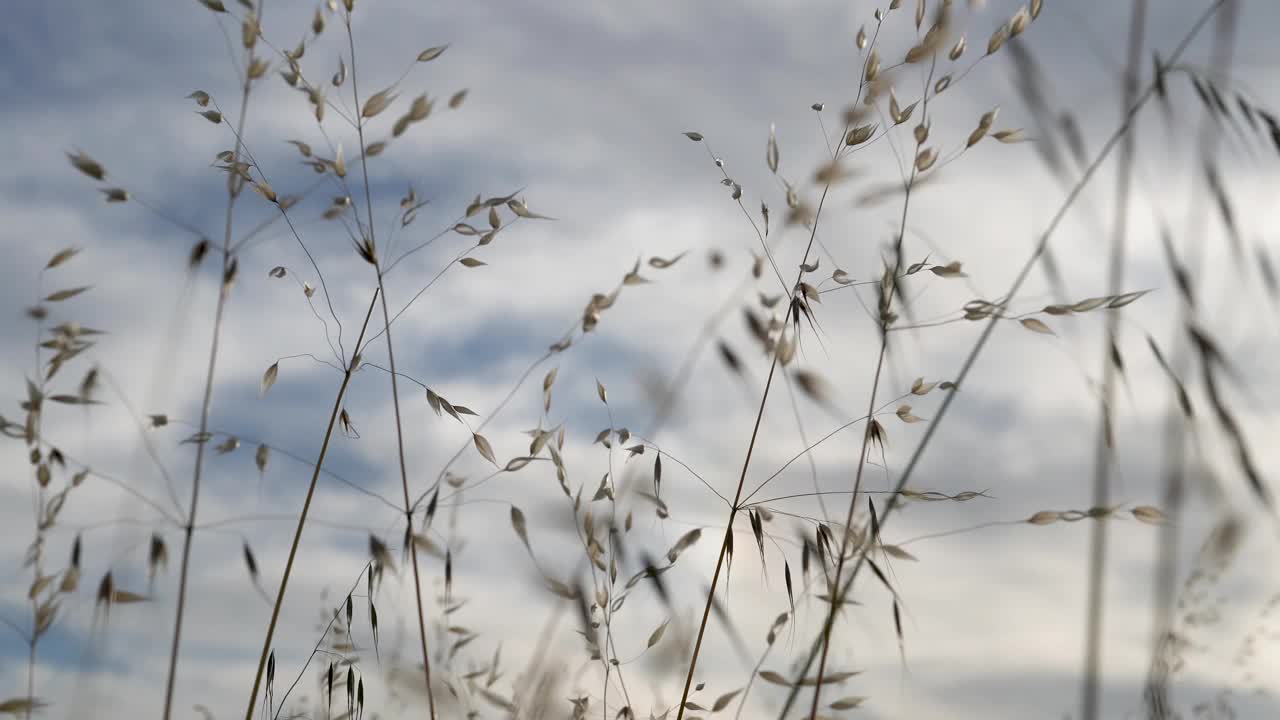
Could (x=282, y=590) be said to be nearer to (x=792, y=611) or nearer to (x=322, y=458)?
(x=322, y=458)

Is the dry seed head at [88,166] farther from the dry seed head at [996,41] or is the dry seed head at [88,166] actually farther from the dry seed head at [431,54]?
the dry seed head at [996,41]

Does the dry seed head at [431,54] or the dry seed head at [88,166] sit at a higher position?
the dry seed head at [431,54]

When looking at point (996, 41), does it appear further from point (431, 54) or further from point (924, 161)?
point (431, 54)

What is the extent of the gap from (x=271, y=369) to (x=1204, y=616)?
2538 mm

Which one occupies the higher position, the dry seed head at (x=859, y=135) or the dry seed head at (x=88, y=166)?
the dry seed head at (x=859, y=135)

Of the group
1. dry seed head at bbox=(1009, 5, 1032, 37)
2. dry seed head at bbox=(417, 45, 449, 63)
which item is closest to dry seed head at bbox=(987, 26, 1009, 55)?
dry seed head at bbox=(1009, 5, 1032, 37)

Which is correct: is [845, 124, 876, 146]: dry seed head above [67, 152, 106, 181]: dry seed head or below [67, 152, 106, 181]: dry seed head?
above

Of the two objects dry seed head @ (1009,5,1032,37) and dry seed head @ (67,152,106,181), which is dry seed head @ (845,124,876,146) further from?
dry seed head @ (67,152,106,181)

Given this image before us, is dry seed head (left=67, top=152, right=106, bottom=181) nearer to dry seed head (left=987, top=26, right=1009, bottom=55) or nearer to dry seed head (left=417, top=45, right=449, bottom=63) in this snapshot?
dry seed head (left=417, top=45, right=449, bottom=63)

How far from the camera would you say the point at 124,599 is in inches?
69.9

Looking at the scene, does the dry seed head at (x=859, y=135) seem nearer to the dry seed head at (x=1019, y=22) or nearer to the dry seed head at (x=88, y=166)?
the dry seed head at (x=1019, y=22)

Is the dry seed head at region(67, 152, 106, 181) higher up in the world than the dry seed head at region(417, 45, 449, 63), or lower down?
lower down

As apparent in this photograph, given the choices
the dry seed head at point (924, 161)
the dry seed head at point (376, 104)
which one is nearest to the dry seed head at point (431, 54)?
the dry seed head at point (376, 104)

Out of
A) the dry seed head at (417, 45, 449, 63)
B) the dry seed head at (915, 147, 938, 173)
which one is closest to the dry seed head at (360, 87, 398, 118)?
the dry seed head at (417, 45, 449, 63)
